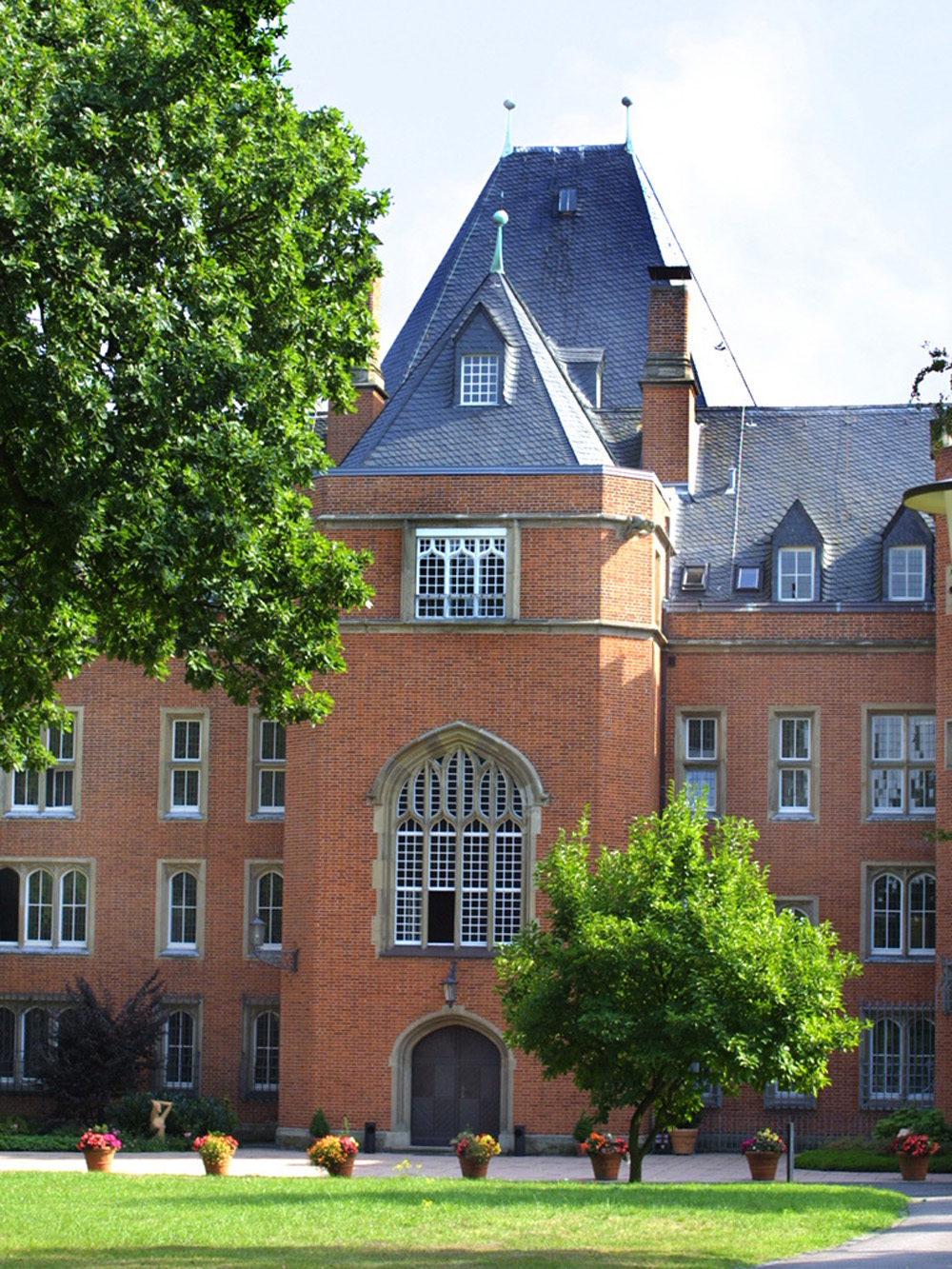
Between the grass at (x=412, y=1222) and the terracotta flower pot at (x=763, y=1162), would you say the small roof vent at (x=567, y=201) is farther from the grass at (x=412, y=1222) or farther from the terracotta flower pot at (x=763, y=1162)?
the grass at (x=412, y=1222)

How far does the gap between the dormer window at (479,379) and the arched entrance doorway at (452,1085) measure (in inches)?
408

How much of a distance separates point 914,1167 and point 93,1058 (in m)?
13.5

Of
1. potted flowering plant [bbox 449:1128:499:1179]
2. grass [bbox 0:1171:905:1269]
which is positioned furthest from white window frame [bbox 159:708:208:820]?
grass [bbox 0:1171:905:1269]

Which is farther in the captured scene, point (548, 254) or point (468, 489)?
point (548, 254)

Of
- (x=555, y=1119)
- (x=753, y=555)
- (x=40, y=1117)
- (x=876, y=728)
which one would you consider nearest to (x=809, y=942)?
(x=555, y=1119)

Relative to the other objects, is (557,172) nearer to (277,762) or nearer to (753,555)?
(753,555)

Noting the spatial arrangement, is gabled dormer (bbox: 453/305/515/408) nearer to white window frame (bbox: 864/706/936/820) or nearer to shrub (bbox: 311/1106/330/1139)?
white window frame (bbox: 864/706/936/820)

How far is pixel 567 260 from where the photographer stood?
40.9 metres

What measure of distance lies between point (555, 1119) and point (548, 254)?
59.3 ft

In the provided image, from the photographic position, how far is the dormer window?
1334 inches

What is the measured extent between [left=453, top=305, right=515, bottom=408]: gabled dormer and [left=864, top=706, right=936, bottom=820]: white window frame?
331 inches

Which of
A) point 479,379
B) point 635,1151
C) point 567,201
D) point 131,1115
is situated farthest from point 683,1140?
point 567,201

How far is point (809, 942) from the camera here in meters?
24.6

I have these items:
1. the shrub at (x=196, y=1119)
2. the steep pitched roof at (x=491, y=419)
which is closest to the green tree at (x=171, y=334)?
the steep pitched roof at (x=491, y=419)
